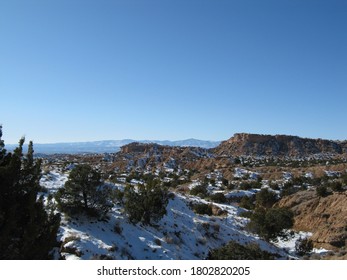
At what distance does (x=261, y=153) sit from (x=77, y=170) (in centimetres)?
11070

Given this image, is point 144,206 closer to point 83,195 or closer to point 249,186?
point 83,195

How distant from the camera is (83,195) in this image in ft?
63.7

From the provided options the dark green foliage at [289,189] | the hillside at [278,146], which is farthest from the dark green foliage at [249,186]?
the hillside at [278,146]

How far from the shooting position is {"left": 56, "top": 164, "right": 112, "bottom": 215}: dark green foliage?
18889 mm

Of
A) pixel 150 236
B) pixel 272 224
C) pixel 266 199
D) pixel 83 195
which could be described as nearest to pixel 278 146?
pixel 266 199

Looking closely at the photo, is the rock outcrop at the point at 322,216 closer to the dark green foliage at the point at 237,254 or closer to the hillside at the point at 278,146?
the dark green foliage at the point at 237,254

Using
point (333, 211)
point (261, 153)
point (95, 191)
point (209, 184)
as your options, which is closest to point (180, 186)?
point (209, 184)

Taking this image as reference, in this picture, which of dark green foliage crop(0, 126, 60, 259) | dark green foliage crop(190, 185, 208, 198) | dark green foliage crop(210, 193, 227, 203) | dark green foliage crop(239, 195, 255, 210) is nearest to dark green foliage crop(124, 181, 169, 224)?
dark green foliage crop(0, 126, 60, 259)

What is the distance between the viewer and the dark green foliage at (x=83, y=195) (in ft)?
62.0

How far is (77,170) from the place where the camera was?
19.8 meters

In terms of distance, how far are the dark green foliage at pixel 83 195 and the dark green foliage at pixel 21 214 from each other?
880cm

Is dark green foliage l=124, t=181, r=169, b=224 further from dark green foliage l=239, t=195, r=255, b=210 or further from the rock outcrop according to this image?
dark green foliage l=239, t=195, r=255, b=210
